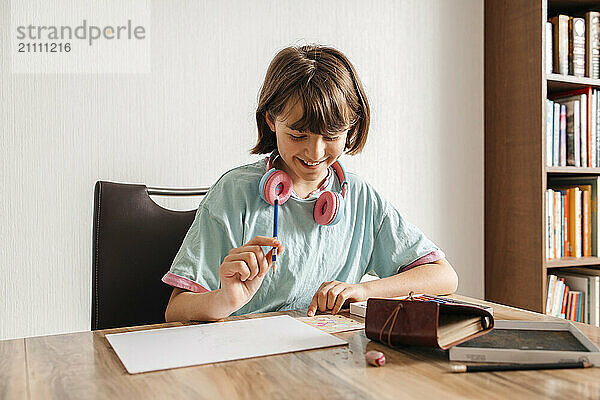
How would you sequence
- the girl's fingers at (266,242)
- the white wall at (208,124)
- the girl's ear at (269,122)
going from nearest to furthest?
the girl's fingers at (266,242) < the girl's ear at (269,122) < the white wall at (208,124)

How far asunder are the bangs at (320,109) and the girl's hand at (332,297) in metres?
0.32

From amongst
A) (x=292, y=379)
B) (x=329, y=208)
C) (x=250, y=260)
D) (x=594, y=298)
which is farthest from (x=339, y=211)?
(x=594, y=298)

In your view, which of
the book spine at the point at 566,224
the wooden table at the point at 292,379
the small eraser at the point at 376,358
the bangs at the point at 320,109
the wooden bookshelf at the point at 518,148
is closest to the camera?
the wooden table at the point at 292,379

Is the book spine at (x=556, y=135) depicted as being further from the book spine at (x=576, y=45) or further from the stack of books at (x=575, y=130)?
the book spine at (x=576, y=45)

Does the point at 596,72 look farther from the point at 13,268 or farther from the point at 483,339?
the point at 13,268

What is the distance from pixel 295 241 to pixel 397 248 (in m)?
0.25

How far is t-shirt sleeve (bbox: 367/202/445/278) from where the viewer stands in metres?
1.40

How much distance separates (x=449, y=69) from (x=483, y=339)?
1.69 m

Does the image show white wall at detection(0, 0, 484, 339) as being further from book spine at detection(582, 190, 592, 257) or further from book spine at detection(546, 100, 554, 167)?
book spine at detection(582, 190, 592, 257)

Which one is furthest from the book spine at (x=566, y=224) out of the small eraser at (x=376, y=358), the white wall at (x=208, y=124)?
the small eraser at (x=376, y=358)

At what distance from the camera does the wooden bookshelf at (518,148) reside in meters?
2.19

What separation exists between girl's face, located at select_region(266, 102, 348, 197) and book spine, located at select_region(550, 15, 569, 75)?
1.35 m

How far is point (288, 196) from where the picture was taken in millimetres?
1324

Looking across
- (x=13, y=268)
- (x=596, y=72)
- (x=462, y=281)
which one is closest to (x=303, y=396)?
(x=13, y=268)
